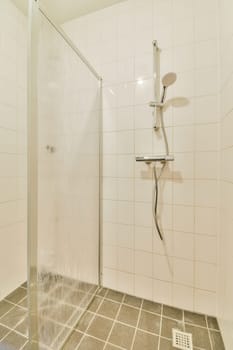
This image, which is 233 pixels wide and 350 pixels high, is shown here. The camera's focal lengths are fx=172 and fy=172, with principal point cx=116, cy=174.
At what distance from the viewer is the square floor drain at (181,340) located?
99 cm

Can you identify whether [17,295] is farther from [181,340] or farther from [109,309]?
[181,340]

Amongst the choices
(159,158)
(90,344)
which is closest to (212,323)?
(90,344)

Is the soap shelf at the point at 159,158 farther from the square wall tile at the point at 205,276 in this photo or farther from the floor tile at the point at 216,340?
the floor tile at the point at 216,340

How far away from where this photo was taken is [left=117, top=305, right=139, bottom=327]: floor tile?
1161mm

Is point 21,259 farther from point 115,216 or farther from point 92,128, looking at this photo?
point 92,128

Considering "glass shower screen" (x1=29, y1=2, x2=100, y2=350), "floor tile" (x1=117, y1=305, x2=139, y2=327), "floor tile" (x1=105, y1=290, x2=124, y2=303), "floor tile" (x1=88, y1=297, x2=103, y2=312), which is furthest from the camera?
"floor tile" (x1=105, y1=290, x2=124, y2=303)

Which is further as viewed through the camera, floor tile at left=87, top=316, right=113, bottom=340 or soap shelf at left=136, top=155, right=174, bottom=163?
soap shelf at left=136, top=155, right=174, bottom=163

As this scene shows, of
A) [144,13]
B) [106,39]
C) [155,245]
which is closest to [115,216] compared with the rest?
[155,245]

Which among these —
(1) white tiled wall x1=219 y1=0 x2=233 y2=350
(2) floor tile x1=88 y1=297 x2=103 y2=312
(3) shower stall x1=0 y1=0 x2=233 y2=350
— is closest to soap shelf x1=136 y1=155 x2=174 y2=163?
(3) shower stall x1=0 y1=0 x2=233 y2=350

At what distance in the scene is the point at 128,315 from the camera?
121 cm

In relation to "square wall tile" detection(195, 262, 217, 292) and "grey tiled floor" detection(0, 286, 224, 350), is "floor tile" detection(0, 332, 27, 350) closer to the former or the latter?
"grey tiled floor" detection(0, 286, 224, 350)

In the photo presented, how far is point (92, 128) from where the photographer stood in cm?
134

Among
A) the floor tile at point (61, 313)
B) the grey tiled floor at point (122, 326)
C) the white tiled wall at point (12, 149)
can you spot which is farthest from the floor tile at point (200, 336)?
the white tiled wall at point (12, 149)

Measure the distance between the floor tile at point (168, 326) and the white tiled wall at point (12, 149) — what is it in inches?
48.4
